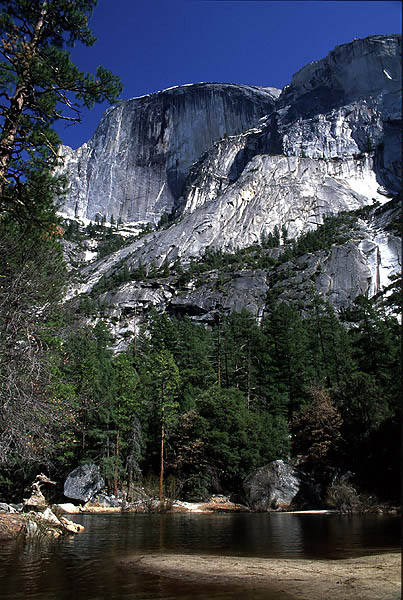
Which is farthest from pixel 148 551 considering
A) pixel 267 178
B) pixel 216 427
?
pixel 267 178

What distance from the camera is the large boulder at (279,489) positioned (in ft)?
98.9

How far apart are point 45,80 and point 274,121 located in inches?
6647

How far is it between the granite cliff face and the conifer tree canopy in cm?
7728

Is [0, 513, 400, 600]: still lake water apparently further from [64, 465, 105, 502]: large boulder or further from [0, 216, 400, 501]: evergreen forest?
[64, 465, 105, 502]: large boulder

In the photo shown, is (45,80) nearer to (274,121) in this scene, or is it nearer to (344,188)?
(344,188)

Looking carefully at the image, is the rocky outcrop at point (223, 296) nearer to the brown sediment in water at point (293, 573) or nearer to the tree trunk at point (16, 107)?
the brown sediment in water at point (293, 573)

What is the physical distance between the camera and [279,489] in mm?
30562

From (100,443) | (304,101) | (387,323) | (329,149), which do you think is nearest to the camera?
(100,443)

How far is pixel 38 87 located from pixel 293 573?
12130mm

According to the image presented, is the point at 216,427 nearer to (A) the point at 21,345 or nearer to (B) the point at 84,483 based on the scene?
(B) the point at 84,483

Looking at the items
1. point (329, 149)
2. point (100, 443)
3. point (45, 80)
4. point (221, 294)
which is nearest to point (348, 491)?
point (100, 443)

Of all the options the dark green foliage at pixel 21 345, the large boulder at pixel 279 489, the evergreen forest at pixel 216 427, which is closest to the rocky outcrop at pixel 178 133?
the evergreen forest at pixel 216 427

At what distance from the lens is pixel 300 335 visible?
56.2 metres

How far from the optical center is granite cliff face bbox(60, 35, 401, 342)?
96.9 m
